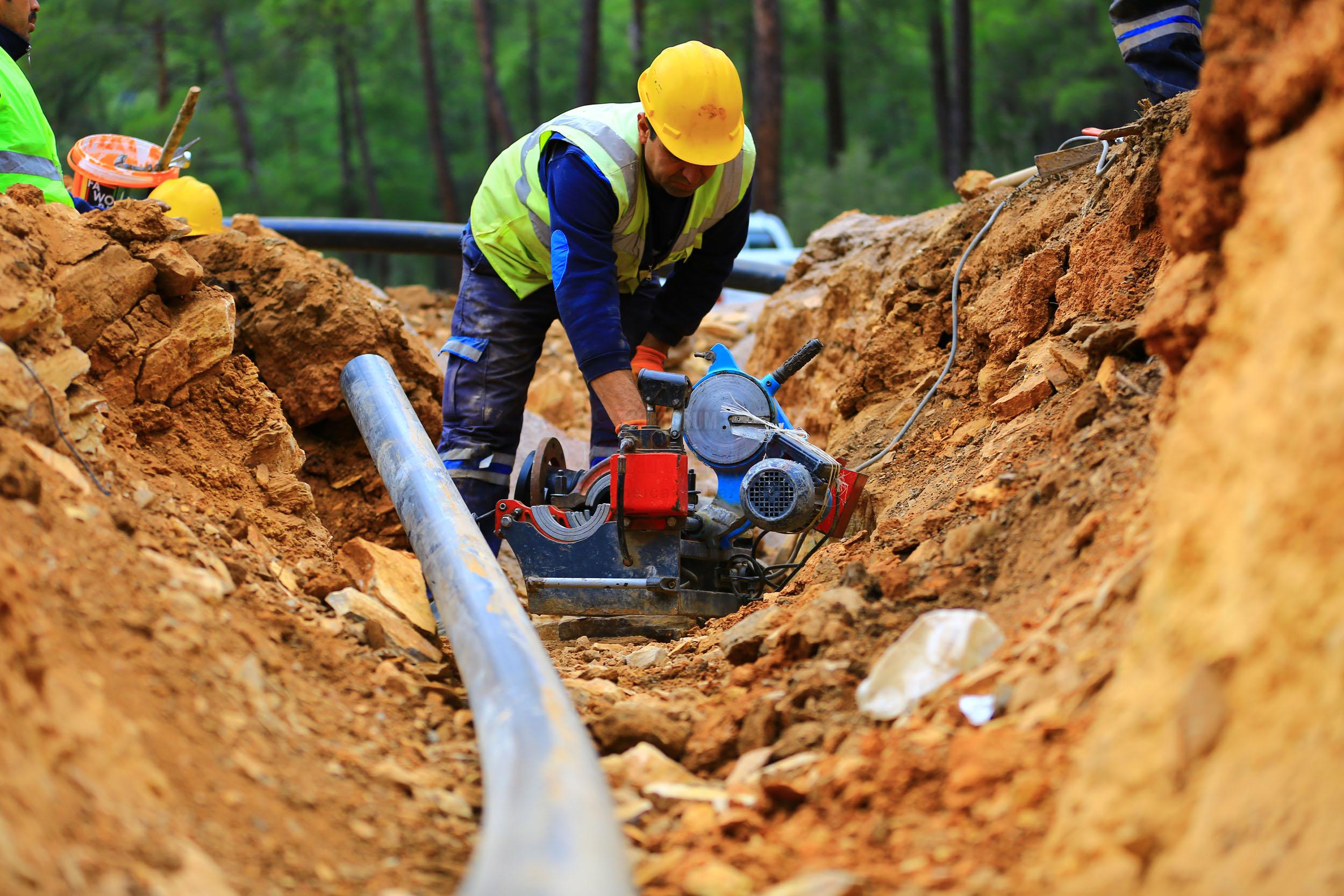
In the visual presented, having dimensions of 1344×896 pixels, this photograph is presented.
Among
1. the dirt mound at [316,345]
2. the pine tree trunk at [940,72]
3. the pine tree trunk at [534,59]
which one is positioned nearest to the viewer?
the dirt mound at [316,345]

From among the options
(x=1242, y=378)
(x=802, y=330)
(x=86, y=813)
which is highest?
(x=1242, y=378)

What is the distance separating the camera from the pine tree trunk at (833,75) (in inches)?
846

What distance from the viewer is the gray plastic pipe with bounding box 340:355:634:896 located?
1688mm

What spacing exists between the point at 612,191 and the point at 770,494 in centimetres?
124

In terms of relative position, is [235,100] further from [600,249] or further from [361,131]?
[600,249]

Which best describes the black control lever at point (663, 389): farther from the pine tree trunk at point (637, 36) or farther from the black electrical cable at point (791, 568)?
the pine tree trunk at point (637, 36)

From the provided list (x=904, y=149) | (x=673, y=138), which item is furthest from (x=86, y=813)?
(x=904, y=149)

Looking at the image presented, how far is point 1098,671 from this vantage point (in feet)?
6.75

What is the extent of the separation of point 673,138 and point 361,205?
85.9 ft

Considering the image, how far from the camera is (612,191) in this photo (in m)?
4.09

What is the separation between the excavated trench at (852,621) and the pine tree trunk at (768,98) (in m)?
12.2

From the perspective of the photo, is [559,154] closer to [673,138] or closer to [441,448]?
[673,138]

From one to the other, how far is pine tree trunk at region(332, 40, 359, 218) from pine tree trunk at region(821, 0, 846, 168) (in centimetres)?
1068

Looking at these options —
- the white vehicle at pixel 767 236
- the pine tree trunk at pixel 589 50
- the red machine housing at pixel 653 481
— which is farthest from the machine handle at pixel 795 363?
the pine tree trunk at pixel 589 50
